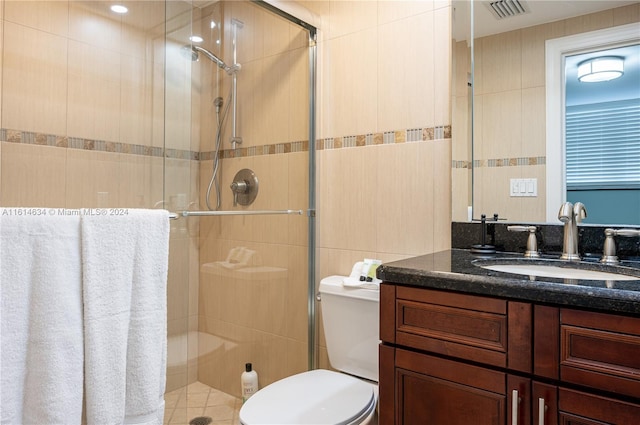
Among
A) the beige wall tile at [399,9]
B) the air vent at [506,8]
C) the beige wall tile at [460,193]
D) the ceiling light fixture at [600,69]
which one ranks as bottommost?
the beige wall tile at [460,193]

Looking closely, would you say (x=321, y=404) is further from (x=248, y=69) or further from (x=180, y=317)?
(x=248, y=69)

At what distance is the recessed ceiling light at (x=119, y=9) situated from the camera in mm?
1823

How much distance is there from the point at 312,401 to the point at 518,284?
2.63 ft

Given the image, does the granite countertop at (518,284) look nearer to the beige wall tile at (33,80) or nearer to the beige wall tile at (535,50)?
the beige wall tile at (535,50)

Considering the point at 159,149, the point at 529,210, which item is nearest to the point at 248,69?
the point at 159,149

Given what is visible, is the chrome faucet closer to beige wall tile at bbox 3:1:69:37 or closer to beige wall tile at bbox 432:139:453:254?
beige wall tile at bbox 432:139:453:254

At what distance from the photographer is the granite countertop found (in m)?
0.84

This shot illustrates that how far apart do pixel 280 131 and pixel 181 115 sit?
43 cm

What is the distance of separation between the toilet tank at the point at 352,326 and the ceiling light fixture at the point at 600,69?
3.35 feet

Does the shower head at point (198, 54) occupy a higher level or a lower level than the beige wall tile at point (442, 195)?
higher

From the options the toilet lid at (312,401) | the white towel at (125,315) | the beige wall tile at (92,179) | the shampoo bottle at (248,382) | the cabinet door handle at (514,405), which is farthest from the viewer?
the shampoo bottle at (248,382)

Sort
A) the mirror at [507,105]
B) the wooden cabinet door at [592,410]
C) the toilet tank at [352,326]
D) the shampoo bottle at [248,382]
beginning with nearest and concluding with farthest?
1. the wooden cabinet door at [592,410]
2. the mirror at [507,105]
3. the toilet tank at [352,326]
4. the shampoo bottle at [248,382]

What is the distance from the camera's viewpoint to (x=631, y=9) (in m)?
1.32

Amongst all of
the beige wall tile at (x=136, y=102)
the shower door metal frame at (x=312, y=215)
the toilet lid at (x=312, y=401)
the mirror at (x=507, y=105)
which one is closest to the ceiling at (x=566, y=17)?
the mirror at (x=507, y=105)
